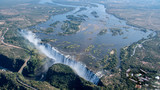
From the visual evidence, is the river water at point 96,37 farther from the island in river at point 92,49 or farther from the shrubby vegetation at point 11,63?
the shrubby vegetation at point 11,63

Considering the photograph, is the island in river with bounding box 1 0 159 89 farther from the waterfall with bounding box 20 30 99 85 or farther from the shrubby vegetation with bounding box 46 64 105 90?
the waterfall with bounding box 20 30 99 85

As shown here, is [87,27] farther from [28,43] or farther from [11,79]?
[11,79]

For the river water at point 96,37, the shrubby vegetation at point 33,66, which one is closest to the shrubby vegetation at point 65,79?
the river water at point 96,37

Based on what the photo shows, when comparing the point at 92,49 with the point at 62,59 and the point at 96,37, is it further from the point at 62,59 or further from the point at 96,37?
the point at 62,59

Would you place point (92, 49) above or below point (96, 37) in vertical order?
below

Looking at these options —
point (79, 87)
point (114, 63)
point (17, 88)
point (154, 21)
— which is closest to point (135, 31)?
point (154, 21)

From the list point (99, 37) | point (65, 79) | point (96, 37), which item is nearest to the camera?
→ point (65, 79)

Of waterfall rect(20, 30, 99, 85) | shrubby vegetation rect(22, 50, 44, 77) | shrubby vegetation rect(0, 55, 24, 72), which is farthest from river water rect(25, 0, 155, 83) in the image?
shrubby vegetation rect(0, 55, 24, 72)

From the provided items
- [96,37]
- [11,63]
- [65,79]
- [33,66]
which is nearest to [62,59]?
[33,66]
